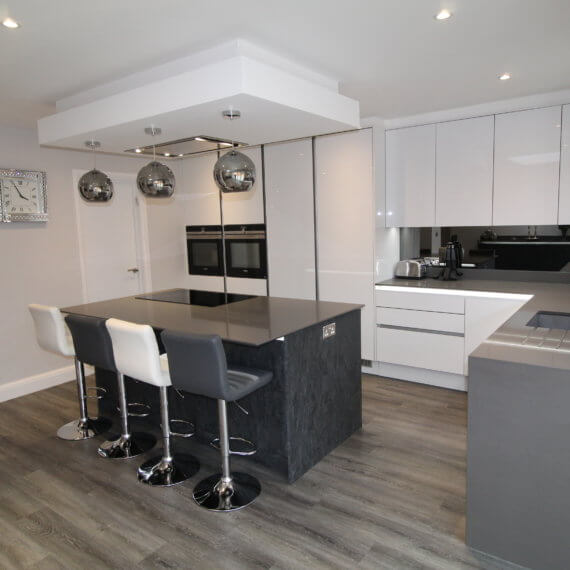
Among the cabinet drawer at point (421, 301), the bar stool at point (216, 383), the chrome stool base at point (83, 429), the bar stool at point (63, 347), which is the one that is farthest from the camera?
the cabinet drawer at point (421, 301)

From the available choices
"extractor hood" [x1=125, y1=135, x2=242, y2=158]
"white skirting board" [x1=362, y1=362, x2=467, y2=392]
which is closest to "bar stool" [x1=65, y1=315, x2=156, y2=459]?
"extractor hood" [x1=125, y1=135, x2=242, y2=158]

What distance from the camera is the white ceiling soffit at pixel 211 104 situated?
261cm

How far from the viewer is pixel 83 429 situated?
3.64 metres

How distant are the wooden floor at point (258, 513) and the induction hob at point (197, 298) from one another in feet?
3.45

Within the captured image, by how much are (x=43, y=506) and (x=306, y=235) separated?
10.5ft

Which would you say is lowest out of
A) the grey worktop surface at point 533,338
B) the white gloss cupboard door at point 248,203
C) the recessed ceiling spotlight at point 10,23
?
the grey worktop surface at point 533,338

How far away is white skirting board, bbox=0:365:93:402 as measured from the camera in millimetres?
4441

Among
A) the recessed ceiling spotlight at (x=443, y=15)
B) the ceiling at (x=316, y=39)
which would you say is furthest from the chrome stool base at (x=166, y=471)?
the recessed ceiling spotlight at (x=443, y=15)

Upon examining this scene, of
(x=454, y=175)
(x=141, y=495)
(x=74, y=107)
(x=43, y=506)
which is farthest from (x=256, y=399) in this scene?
(x=454, y=175)

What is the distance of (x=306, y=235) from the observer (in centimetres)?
484

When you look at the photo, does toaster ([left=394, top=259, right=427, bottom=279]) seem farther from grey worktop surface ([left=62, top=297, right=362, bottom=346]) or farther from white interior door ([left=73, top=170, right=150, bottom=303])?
white interior door ([left=73, top=170, right=150, bottom=303])

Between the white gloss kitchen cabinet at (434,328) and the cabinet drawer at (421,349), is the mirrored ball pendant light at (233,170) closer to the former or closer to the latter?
the white gloss kitchen cabinet at (434,328)

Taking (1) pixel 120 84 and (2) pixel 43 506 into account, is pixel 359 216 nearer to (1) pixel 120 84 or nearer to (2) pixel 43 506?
A: (1) pixel 120 84

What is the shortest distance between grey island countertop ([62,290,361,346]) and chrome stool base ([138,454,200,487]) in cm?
88
